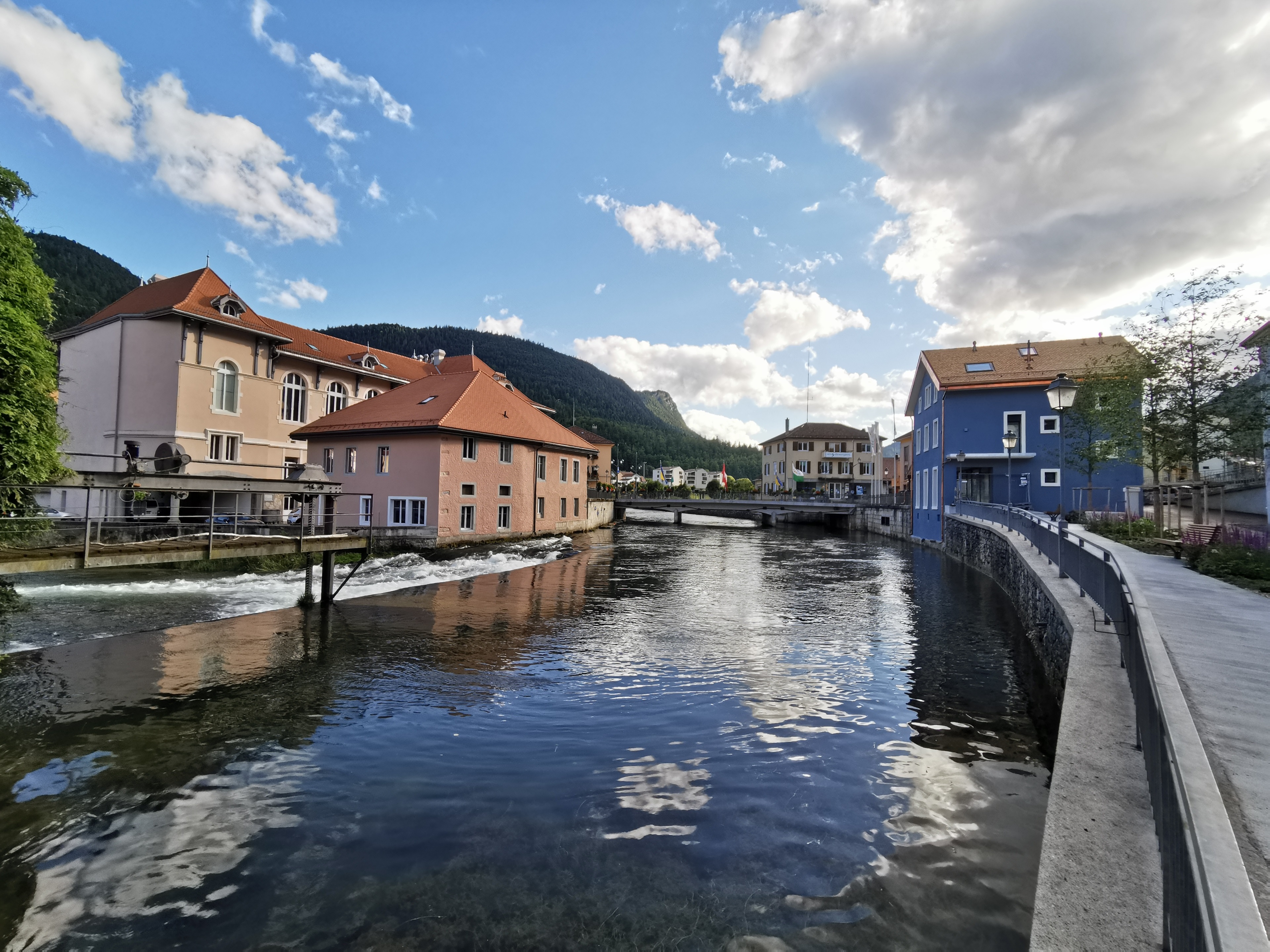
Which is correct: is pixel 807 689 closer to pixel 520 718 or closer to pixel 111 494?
pixel 520 718

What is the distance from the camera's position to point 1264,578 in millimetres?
11766

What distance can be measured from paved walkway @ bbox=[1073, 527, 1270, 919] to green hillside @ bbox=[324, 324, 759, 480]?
132046 mm

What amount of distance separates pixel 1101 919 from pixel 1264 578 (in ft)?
40.0

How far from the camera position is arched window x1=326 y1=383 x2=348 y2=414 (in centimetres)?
4228

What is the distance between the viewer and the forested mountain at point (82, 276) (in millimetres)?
66812

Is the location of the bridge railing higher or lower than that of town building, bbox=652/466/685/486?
lower

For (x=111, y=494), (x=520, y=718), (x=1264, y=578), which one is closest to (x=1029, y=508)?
(x=1264, y=578)

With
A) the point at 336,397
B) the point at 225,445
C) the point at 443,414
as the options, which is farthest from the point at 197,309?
the point at 443,414

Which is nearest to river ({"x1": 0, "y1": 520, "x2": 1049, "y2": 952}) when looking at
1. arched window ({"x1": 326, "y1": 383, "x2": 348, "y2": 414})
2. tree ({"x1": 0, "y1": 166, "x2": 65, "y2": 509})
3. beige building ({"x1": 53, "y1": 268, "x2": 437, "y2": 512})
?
tree ({"x1": 0, "y1": 166, "x2": 65, "y2": 509})

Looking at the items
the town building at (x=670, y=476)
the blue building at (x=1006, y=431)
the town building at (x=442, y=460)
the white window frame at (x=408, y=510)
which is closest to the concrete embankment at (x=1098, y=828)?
the town building at (x=442, y=460)

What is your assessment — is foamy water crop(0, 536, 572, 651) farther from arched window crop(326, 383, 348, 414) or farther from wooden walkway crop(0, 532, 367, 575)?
arched window crop(326, 383, 348, 414)

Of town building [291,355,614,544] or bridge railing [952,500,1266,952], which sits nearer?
bridge railing [952,500,1266,952]

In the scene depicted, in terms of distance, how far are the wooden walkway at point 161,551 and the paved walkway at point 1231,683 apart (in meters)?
13.4

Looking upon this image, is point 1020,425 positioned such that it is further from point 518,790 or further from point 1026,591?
point 518,790
